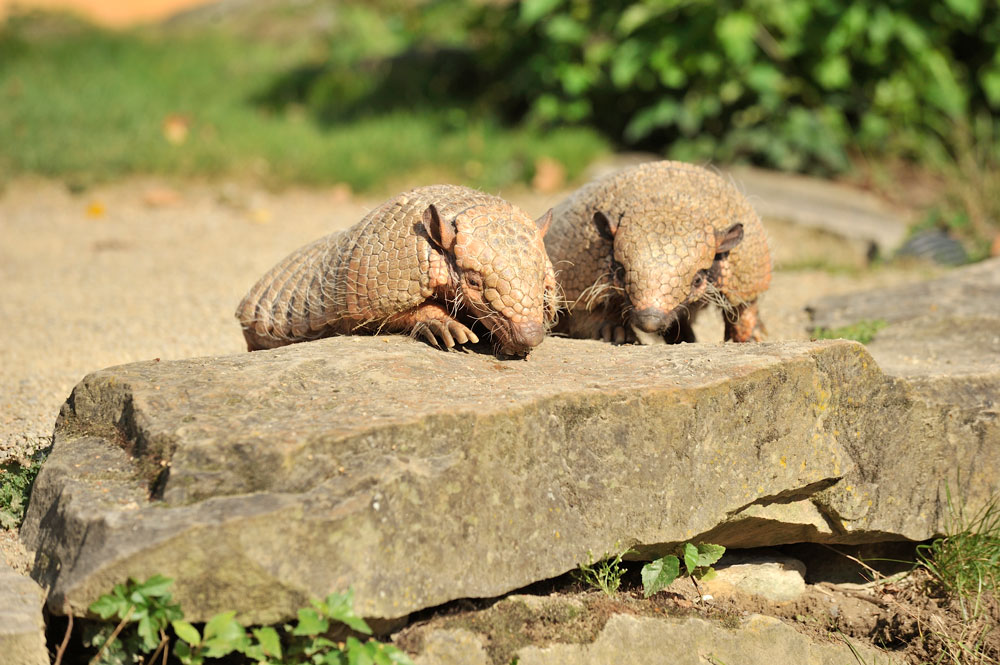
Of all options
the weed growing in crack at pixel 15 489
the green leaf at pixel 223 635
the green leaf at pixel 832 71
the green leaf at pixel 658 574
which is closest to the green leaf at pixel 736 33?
the green leaf at pixel 832 71

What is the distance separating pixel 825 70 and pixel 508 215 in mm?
7583

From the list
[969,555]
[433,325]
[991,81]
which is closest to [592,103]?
[991,81]

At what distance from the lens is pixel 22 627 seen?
→ 3.02 metres

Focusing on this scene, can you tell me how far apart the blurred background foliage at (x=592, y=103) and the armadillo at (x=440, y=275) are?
5.89 m

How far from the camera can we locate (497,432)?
136 inches

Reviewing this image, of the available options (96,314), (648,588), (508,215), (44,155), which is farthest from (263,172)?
(648,588)

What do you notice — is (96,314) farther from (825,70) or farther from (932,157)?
(932,157)

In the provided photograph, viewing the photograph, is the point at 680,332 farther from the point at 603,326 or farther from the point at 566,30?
the point at 566,30

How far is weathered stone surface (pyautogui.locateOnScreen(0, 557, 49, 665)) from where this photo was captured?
2986 millimetres

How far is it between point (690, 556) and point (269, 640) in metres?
1.66

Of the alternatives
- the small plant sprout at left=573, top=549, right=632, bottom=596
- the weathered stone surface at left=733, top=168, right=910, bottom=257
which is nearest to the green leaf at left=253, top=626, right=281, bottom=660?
the small plant sprout at left=573, top=549, right=632, bottom=596

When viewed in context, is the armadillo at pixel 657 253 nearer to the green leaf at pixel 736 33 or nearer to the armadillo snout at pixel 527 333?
the armadillo snout at pixel 527 333

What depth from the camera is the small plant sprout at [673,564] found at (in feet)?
12.9

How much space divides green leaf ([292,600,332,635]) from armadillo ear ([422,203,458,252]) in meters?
1.57
